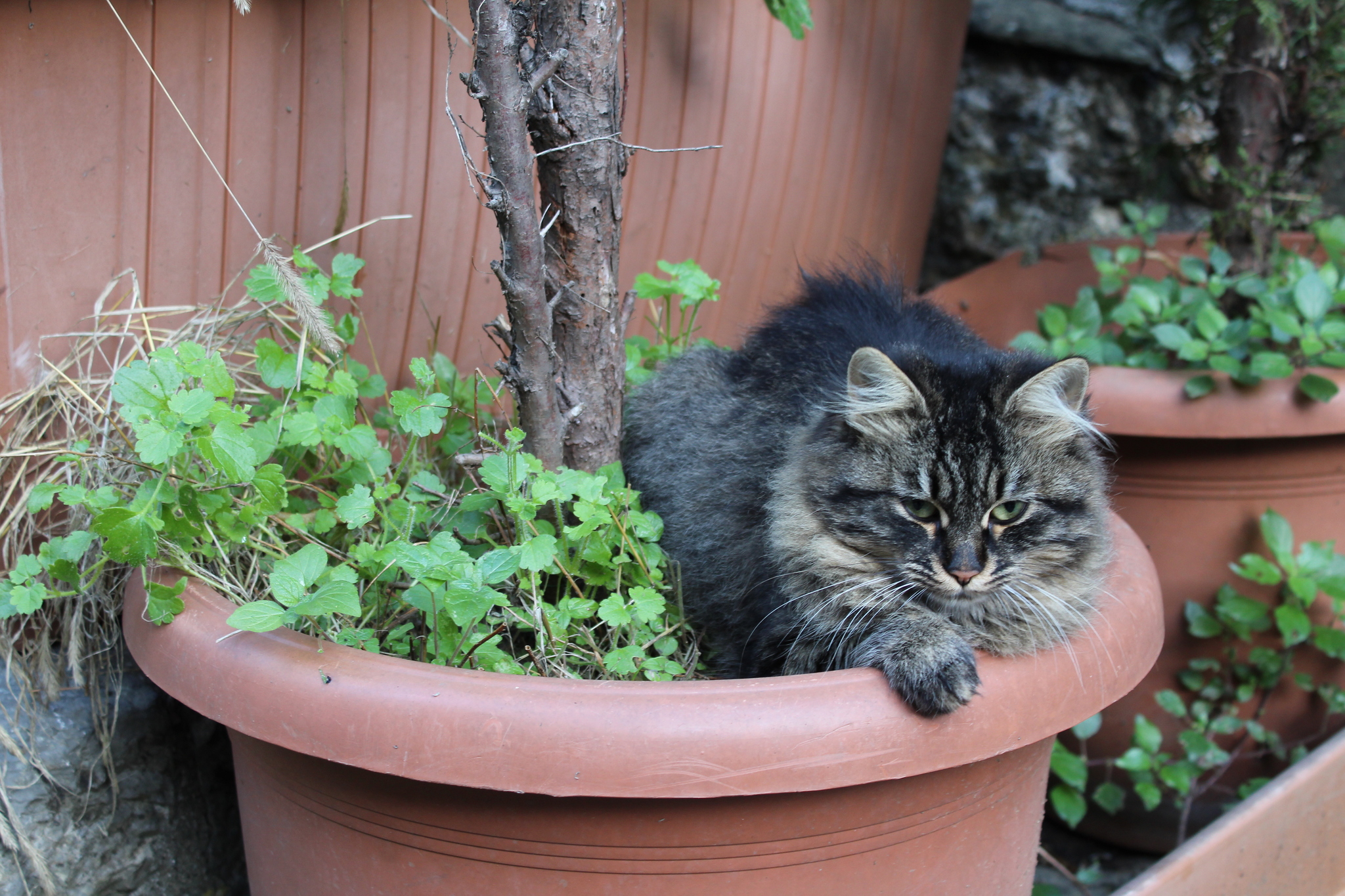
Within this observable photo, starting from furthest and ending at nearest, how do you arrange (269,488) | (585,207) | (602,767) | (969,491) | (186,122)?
(186,122)
(585,207)
(969,491)
(269,488)
(602,767)

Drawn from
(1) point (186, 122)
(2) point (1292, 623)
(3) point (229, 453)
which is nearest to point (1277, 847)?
(2) point (1292, 623)

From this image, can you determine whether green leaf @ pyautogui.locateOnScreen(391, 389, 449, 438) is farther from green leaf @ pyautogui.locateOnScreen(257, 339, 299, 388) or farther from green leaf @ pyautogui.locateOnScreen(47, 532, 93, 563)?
green leaf @ pyautogui.locateOnScreen(47, 532, 93, 563)

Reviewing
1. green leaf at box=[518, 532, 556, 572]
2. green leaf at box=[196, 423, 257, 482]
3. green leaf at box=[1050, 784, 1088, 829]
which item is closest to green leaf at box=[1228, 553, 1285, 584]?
green leaf at box=[1050, 784, 1088, 829]

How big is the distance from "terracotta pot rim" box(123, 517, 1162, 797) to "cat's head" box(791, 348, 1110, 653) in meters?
0.20

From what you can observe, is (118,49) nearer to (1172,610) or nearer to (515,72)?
(515,72)

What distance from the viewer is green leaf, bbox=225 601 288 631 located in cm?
129

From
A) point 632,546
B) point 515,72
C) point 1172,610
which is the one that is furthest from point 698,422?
point 1172,610

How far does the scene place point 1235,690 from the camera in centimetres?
260

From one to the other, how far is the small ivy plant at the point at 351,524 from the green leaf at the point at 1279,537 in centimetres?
156

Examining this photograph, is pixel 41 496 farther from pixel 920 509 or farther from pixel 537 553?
pixel 920 509

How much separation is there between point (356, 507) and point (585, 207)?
642mm

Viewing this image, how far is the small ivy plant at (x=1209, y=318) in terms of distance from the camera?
93.8 inches

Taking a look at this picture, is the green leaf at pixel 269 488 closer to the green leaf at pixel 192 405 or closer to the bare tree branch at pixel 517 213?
the green leaf at pixel 192 405

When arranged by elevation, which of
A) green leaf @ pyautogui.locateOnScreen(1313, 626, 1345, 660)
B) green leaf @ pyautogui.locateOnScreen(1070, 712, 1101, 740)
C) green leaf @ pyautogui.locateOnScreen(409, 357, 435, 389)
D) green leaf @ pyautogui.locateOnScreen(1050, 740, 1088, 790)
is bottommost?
green leaf @ pyautogui.locateOnScreen(1050, 740, 1088, 790)
